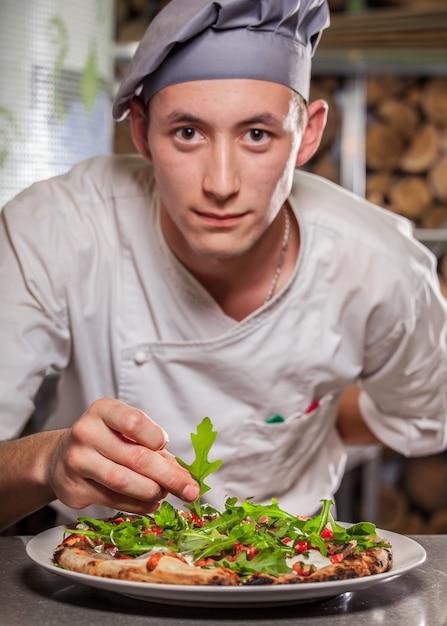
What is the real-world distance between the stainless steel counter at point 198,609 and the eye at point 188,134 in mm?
693

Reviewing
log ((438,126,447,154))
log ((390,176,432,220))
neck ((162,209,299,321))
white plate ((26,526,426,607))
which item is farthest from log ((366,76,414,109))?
white plate ((26,526,426,607))

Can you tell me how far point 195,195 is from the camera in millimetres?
1442

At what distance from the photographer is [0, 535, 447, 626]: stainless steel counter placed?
34.8 inches

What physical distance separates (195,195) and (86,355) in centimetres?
40

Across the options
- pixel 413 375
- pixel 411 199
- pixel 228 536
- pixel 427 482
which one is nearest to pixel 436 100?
pixel 411 199

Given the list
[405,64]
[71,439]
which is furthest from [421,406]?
[405,64]

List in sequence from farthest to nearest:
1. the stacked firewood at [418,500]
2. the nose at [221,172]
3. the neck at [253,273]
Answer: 1. the stacked firewood at [418,500]
2. the neck at [253,273]
3. the nose at [221,172]

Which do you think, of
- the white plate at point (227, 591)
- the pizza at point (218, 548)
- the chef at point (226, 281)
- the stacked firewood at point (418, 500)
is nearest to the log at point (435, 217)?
the stacked firewood at point (418, 500)

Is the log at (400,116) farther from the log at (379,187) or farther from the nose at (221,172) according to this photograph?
the nose at (221,172)

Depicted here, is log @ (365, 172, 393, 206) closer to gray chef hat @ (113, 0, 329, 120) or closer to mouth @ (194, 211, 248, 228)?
gray chef hat @ (113, 0, 329, 120)

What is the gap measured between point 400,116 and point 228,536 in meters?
3.01

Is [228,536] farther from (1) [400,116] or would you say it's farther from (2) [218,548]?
(1) [400,116]

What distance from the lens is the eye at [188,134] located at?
1.44 metres

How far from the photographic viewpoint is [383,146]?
370cm
